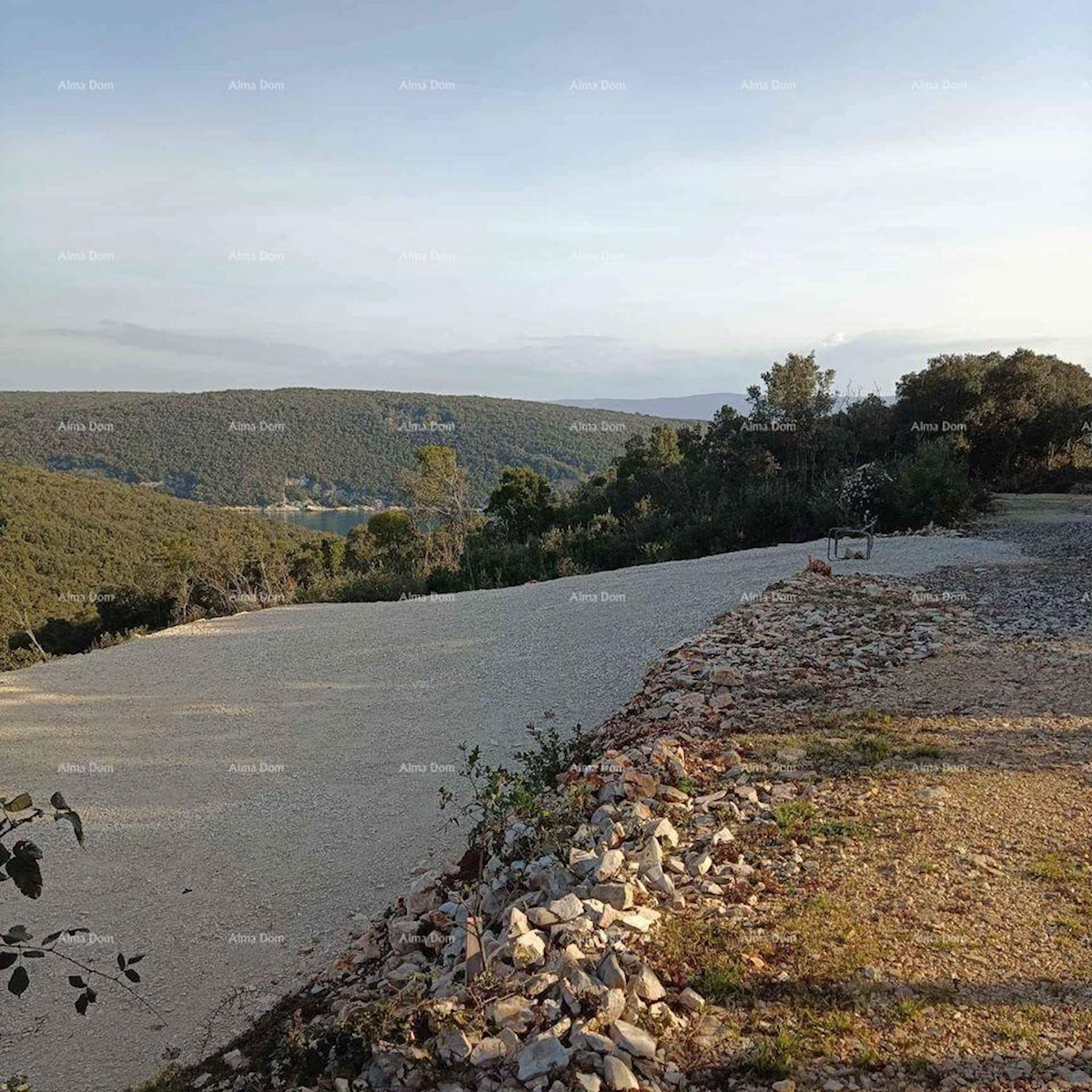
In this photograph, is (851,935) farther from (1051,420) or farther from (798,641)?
(1051,420)

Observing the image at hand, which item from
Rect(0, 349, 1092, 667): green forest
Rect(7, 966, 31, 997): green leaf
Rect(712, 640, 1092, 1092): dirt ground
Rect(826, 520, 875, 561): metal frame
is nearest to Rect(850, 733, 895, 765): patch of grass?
Rect(712, 640, 1092, 1092): dirt ground

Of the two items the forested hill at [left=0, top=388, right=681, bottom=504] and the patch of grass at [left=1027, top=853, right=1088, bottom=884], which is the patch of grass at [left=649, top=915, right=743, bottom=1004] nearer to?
the patch of grass at [left=1027, top=853, right=1088, bottom=884]

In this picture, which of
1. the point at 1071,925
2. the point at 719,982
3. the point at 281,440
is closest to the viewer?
the point at 719,982

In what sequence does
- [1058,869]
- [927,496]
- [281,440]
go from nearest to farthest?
[1058,869]
[927,496]
[281,440]

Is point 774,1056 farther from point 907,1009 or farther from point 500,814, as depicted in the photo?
point 500,814

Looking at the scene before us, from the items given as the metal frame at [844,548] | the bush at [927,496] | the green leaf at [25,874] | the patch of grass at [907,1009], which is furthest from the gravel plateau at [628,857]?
the bush at [927,496]

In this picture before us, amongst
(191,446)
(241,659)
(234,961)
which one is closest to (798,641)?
(234,961)

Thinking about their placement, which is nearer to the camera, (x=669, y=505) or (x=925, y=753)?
(x=925, y=753)

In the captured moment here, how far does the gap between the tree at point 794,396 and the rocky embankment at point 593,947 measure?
1703 cm

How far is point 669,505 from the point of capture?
2141cm

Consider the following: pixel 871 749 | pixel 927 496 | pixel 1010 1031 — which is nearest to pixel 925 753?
pixel 871 749

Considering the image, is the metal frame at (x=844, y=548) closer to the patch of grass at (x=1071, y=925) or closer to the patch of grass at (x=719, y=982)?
the patch of grass at (x=1071, y=925)

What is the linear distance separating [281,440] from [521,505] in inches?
1422

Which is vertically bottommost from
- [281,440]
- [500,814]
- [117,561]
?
[117,561]
